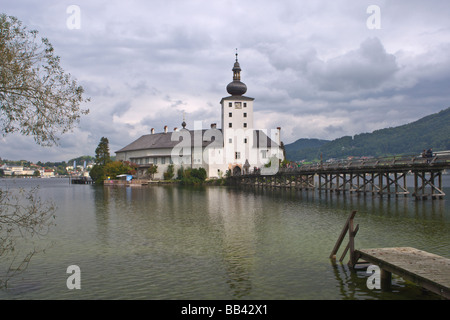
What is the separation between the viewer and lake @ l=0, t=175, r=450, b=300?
1001 centimetres

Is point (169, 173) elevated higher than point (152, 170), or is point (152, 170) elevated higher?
point (152, 170)

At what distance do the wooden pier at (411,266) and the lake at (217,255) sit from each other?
0.53 metres

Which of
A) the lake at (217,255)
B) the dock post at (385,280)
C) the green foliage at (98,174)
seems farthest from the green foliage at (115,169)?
the dock post at (385,280)

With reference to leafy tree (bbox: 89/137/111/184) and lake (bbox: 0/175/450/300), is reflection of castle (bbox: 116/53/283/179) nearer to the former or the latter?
leafy tree (bbox: 89/137/111/184)

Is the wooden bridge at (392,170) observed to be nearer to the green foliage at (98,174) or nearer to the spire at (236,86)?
the spire at (236,86)

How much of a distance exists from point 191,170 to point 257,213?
170 ft

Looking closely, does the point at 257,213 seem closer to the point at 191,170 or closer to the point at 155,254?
the point at 155,254

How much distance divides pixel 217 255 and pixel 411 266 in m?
6.53

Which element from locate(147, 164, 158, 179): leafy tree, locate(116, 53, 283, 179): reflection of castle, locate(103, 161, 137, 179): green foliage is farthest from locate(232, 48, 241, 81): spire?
locate(103, 161, 137, 179): green foliage

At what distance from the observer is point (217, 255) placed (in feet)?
45.2

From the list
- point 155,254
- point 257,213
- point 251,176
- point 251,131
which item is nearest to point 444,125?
point 251,131

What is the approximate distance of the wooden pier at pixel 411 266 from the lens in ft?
27.1

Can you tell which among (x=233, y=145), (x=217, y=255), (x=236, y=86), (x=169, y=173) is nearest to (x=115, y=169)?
(x=169, y=173)

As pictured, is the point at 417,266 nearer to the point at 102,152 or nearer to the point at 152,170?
the point at 152,170
